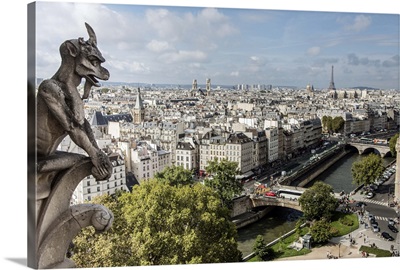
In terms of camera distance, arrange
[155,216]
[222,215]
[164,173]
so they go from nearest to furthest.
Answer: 1. [155,216]
2. [222,215]
3. [164,173]

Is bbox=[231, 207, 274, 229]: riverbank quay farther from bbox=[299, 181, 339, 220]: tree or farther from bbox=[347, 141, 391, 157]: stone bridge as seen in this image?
bbox=[347, 141, 391, 157]: stone bridge

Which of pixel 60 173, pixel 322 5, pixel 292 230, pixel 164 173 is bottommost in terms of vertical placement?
pixel 292 230

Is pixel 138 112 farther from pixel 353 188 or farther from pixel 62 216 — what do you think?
pixel 62 216

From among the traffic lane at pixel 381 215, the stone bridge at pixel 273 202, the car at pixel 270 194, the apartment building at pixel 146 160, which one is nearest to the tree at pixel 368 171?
the traffic lane at pixel 381 215

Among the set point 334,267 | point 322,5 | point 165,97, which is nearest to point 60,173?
point 334,267

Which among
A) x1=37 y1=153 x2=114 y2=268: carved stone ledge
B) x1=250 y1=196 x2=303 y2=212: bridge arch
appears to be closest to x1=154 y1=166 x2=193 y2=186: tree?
x1=250 y1=196 x2=303 y2=212: bridge arch

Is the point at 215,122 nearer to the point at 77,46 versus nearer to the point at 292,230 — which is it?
the point at 292,230

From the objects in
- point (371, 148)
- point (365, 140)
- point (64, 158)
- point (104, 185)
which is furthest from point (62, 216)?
A: point (365, 140)

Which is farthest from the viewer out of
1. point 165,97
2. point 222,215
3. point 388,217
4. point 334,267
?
point 165,97
